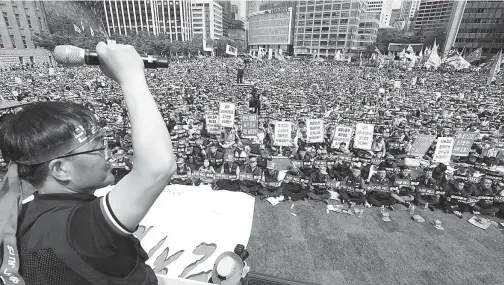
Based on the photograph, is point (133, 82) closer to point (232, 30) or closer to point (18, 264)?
point (18, 264)

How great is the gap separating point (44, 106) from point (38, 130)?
15cm

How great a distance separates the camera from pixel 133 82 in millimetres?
1019

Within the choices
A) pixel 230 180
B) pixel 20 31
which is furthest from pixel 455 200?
pixel 20 31

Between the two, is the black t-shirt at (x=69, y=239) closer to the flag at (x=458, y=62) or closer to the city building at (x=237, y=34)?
the flag at (x=458, y=62)

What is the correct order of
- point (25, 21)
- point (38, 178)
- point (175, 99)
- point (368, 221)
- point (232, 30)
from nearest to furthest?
1. point (38, 178)
2. point (368, 221)
3. point (175, 99)
4. point (25, 21)
5. point (232, 30)

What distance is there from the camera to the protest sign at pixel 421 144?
11.2m

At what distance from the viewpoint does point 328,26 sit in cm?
10881

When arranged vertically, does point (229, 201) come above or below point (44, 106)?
below

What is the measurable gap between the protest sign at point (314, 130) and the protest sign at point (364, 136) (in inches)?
64.0

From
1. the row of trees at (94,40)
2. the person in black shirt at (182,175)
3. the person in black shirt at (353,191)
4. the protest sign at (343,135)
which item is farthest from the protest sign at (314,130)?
the row of trees at (94,40)

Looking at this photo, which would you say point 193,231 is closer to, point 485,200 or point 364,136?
point 364,136

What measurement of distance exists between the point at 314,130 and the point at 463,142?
241 inches

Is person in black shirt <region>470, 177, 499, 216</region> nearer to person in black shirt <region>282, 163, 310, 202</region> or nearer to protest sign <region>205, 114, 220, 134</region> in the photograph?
person in black shirt <region>282, 163, 310, 202</region>

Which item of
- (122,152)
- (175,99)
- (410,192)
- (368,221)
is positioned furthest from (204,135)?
(410,192)
